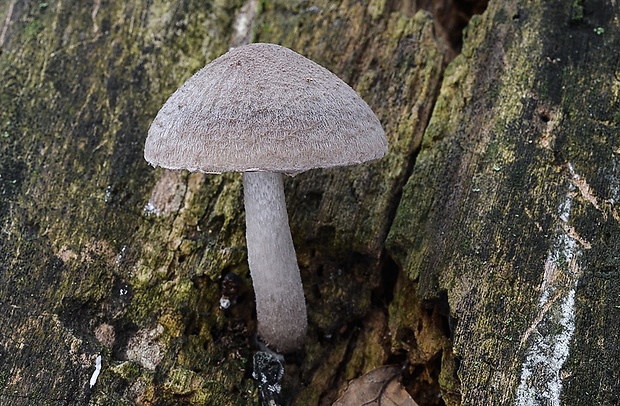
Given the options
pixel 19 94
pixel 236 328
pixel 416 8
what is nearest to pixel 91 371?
pixel 236 328

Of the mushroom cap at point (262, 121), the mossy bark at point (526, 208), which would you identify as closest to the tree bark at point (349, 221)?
the mossy bark at point (526, 208)

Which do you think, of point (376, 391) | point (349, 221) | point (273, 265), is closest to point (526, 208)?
point (349, 221)

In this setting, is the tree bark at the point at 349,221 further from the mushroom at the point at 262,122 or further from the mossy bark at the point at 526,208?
the mushroom at the point at 262,122

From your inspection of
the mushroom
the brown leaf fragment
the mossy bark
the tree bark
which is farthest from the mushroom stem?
the mossy bark

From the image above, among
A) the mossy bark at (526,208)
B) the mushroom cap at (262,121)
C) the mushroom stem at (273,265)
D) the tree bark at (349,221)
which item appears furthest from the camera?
the mushroom stem at (273,265)

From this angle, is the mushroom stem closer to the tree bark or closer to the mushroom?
the mushroom
